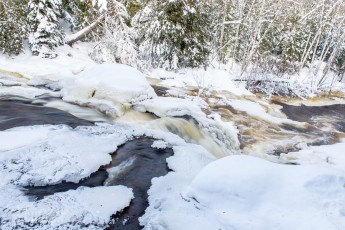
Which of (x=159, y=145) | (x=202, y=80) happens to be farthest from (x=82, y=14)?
(x=159, y=145)

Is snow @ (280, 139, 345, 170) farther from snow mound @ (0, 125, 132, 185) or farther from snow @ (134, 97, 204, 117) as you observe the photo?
snow mound @ (0, 125, 132, 185)

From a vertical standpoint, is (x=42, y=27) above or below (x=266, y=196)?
above

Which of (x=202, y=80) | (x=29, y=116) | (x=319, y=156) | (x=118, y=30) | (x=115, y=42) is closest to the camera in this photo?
(x=29, y=116)

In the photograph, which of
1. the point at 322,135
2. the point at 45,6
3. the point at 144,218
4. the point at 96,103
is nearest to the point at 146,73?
the point at 45,6

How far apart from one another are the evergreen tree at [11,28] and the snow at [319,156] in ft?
30.5

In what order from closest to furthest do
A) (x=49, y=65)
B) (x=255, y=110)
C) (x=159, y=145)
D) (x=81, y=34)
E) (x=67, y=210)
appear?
(x=67, y=210) → (x=159, y=145) → (x=255, y=110) → (x=49, y=65) → (x=81, y=34)

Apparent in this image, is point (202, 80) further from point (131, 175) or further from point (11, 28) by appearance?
point (131, 175)

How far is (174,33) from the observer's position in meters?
13.0

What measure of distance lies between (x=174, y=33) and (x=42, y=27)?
5.29m

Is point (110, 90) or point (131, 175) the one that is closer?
point (131, 175)

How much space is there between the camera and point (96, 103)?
6320 millimetres

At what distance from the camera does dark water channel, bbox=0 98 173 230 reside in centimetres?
304

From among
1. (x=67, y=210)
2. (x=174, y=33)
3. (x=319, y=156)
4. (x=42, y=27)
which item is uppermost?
(x=174, y=33)

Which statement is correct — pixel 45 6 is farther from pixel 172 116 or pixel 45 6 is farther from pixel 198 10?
pixel 172 116
